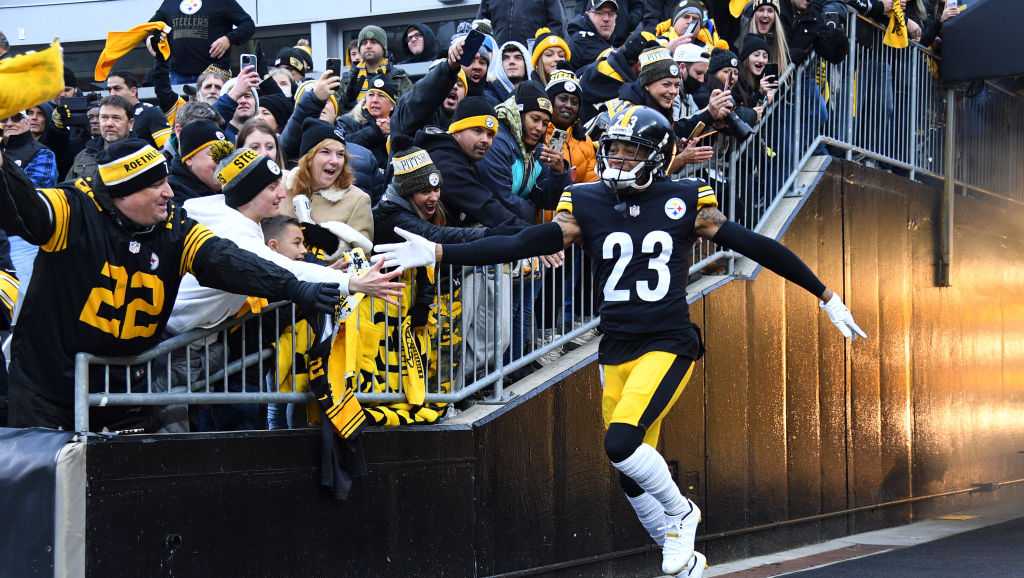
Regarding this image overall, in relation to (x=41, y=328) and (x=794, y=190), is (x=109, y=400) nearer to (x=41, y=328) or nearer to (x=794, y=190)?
(x=41, y=328)

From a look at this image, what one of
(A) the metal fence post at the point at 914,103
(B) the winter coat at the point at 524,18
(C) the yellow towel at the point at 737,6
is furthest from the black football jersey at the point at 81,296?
(A) the metal fence post at the point at 914,103

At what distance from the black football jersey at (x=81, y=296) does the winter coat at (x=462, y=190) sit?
279cm

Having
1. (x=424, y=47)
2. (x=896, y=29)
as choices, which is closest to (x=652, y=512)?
(x=896, y=29)

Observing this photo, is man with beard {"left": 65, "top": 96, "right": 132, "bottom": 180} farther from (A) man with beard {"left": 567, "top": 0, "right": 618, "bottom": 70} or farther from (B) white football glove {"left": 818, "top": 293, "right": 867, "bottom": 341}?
(B) white football glove {"left": 818, "top": 293, "right": 867, "bottom": 341}

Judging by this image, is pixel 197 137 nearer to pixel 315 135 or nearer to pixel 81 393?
pixel 315 135

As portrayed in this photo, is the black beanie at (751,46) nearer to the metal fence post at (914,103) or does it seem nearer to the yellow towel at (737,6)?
the yellow towel at (737,6)

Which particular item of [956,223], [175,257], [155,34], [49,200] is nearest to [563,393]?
[175,257]

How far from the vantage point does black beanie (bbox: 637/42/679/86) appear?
10.3 meters

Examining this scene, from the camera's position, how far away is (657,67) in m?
10.4

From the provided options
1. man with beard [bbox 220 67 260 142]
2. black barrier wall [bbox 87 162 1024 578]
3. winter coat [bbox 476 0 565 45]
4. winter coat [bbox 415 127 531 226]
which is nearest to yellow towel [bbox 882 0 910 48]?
black barrier wall [bbox 87 162 1024 578]

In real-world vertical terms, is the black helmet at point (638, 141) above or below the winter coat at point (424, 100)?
below

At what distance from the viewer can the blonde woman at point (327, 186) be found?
8.37 m

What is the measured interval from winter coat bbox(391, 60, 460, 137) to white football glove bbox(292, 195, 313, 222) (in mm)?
1825

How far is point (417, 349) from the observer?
8375mm
